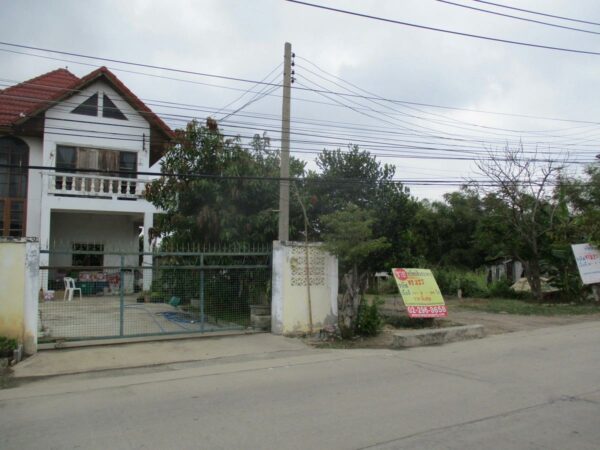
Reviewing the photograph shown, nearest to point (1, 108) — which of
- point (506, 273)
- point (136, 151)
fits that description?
point (136, 151)

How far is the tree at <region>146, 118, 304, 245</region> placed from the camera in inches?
556

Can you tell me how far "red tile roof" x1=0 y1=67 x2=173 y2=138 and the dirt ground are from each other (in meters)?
13.4

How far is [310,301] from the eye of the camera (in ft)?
40.5

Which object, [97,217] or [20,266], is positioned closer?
[20,266]

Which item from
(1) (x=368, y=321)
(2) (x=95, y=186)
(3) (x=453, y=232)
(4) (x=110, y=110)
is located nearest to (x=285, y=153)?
(1) (x=368, y=321)

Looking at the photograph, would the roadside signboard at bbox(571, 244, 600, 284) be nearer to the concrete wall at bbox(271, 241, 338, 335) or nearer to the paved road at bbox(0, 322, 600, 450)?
the paved road at bbox(0, 322, 600, 450)

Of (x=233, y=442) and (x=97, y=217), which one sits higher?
(x=97, y=217)

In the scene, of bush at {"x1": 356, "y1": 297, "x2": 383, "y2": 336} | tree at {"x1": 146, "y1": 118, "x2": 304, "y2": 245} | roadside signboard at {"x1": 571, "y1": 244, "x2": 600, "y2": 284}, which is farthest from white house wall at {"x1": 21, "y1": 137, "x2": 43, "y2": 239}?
roadside signboard at {"x1": 571, "y1": 244, "x2": 600, "y2": 284}

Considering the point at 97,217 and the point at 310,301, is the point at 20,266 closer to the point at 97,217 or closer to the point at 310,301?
the point at 310,301

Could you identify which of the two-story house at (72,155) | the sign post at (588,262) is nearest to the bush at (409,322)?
the sign post at (588,262)

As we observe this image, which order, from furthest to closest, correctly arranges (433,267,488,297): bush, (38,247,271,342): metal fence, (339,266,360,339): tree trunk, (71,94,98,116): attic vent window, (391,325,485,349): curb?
(433,267,488,297): bush
(71,94,98,116): attic vent window
(339,266,360,339): tree trunk
(38,247,271,342): metal fence
(391,325,485,349): curb

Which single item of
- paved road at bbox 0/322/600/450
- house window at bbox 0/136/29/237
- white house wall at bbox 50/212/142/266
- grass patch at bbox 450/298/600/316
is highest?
house window at bbox 0/136/29/237

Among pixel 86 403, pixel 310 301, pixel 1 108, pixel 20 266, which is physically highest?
pixel 1 108

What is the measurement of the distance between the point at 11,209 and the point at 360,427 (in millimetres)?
18879
